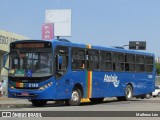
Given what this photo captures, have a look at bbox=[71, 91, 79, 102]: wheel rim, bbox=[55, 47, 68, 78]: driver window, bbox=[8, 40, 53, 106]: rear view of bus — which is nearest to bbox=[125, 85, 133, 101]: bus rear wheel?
bbox=[71, 91, 79, 102]: wheel rim

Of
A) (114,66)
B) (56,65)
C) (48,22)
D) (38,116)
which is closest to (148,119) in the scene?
(38,116)

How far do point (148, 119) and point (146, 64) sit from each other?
17.5 m

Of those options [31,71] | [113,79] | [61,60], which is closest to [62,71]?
[61,60]

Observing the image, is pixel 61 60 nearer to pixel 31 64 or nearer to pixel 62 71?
pixel 62 71

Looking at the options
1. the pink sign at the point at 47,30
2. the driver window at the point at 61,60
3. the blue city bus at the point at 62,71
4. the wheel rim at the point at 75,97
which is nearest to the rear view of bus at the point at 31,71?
the blue city bus at the point at 62,71

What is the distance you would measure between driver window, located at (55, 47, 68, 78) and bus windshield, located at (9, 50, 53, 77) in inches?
17.4

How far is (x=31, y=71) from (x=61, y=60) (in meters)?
1.55

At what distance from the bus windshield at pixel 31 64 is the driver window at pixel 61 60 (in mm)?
443

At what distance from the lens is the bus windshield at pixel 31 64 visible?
74.2 ft

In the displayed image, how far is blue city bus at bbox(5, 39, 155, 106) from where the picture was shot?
74.3 ft

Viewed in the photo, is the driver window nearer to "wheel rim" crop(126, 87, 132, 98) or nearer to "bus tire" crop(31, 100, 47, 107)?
"bus tire" crop(31, 100, 47, 107)

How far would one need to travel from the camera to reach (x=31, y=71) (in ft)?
74.5

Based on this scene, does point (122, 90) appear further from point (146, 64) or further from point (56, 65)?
point (56, 65)

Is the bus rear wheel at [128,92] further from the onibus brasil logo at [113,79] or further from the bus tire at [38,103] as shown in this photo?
the bus tire at [38,103]
